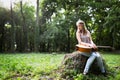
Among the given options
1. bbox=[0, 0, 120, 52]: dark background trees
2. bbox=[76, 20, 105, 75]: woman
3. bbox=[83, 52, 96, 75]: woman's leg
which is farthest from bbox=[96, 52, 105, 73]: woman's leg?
bbox=[0, 0, 120, 52]: dark background trees

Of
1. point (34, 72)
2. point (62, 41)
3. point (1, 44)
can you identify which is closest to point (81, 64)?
point (34, 72)

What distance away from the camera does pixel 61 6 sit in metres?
30.9

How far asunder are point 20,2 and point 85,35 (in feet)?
75.8

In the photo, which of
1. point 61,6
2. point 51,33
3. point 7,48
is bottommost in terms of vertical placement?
point 7,48

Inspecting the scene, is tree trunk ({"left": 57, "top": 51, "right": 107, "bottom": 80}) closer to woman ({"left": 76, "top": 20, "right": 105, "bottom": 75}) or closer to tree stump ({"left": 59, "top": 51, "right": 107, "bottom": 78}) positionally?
tree stump ({"left": 59, "top": 51, "right": 107, "bottom": 78})

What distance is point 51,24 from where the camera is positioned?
28438 mm

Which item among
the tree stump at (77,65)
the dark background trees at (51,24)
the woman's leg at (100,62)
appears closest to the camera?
the woman's leg at (100,62)

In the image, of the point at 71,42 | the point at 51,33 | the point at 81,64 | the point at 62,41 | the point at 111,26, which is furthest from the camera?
the point at 71,42

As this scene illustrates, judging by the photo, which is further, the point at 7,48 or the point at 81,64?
the point at 7,48

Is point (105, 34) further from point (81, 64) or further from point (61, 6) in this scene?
point (81, 64)

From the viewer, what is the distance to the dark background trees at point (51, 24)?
28016 millimetres

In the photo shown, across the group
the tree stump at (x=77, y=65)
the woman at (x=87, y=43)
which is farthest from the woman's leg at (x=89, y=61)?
the tree stump at (x=77, y=65)

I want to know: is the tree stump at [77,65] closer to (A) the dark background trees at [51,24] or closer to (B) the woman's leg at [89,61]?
(B) the woman's leg at [89,61]

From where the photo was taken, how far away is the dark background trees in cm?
2802
